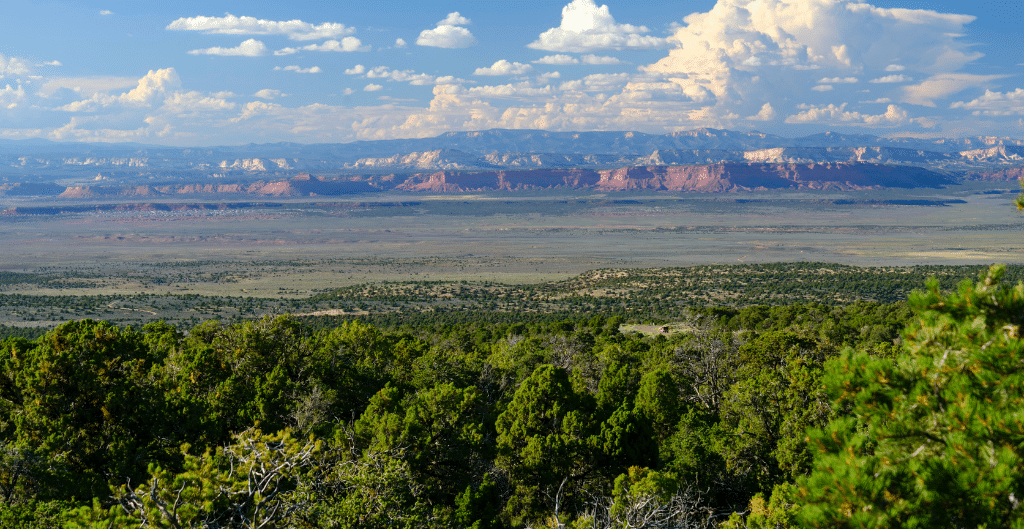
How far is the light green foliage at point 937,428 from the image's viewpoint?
6434mm

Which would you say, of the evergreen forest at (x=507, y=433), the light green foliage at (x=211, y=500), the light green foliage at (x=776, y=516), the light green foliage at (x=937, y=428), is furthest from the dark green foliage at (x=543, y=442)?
the light green foliage at (x=937, y=428)

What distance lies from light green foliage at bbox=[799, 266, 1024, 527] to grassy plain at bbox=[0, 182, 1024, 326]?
255 ft

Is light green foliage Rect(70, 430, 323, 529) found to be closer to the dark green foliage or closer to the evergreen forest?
the evergreen forest

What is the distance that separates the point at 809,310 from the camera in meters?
54.8

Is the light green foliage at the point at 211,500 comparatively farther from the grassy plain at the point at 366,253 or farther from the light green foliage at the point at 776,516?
the grassy plain at the point at 366,253

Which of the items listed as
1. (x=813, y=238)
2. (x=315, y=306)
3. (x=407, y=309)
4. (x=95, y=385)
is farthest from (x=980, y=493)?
(x=813, y=238)

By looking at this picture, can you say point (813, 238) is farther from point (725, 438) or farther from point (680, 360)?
point (725, 438)

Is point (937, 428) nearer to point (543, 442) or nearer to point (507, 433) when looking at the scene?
point (543, 442)

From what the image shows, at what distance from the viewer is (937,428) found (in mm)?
7023

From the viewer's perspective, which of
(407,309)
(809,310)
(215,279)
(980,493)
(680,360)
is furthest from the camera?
(215,279)

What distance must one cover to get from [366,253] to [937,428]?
141110mm

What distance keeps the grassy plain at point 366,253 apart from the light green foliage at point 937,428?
7770 centimetres

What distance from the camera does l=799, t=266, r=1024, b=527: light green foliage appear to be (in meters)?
6.43

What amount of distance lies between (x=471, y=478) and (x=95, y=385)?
32.5 ft
